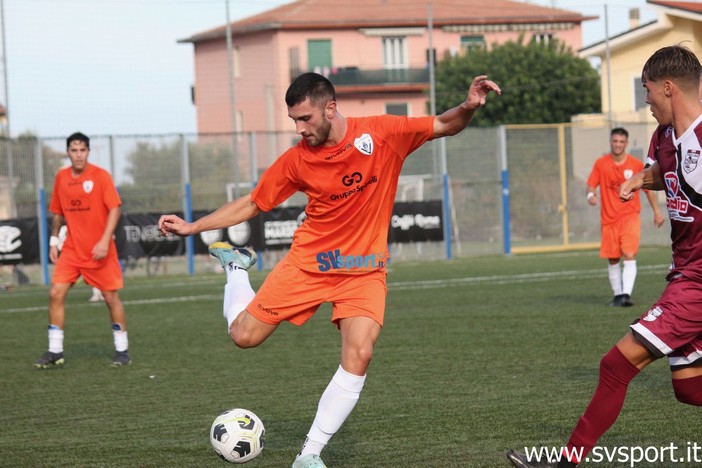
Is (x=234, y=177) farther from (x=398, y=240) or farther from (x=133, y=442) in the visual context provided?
(x=133, y=442)

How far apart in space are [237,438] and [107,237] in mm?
4962

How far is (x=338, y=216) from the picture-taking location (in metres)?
6.14

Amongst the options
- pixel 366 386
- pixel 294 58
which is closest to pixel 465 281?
pixel 366 386

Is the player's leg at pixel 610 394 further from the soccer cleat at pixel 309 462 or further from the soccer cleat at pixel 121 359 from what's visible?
the soccer cleat at pixel 121 359

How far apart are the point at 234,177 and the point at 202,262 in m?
2.22

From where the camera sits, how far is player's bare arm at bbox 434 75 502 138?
19.1 ft

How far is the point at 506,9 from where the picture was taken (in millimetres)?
55812

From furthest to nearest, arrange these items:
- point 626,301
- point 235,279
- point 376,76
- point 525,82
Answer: point 376,76 → point 525,82 → point 626,301 → point 235,279

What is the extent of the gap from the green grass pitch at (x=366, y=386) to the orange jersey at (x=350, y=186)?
46.7 inches

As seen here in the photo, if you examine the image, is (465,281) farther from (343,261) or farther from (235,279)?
(343,261)

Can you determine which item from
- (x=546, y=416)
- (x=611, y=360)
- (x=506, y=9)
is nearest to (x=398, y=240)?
(x=546, y=416)

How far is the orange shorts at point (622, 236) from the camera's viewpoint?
1376 centimetres

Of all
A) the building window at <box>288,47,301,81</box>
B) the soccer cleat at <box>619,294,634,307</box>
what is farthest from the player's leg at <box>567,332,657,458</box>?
the building window at <box>288,47,301,81</box>

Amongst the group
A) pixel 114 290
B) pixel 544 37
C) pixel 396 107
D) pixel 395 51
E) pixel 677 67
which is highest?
pixel 544 37
